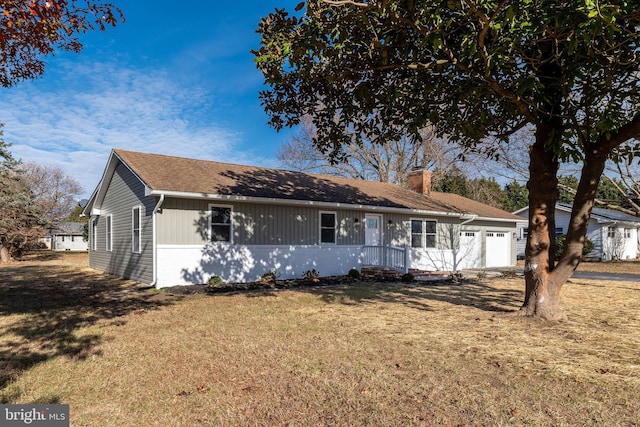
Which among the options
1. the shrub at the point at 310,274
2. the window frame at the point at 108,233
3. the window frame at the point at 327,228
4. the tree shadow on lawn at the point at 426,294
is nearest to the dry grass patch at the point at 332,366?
the tree shadow on lawn at the point at 426,294

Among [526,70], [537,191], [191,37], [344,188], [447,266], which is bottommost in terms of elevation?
[447,266]

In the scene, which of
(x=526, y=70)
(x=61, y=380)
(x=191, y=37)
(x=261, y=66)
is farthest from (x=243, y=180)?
(x=61, y=380)

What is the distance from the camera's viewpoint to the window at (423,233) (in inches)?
740

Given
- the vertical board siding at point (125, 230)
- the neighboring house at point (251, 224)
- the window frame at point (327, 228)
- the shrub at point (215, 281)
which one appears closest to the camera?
the shrub at point (215, 281)

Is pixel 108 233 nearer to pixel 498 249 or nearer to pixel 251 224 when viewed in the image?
pixel 251 224

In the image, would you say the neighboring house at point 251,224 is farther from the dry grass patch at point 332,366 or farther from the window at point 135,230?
the dry grass patch at point 332,366

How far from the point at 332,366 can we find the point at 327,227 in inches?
435

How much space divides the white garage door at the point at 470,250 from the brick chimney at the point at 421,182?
298cm

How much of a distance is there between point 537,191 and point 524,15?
326 centimetres

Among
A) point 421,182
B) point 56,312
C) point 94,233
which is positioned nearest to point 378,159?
point 421,182

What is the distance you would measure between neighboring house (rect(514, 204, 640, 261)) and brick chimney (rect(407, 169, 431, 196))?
386 inches

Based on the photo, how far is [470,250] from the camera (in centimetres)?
2097

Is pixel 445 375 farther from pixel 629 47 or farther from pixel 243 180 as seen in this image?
pixel 243 180

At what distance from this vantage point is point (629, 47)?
664 cm
